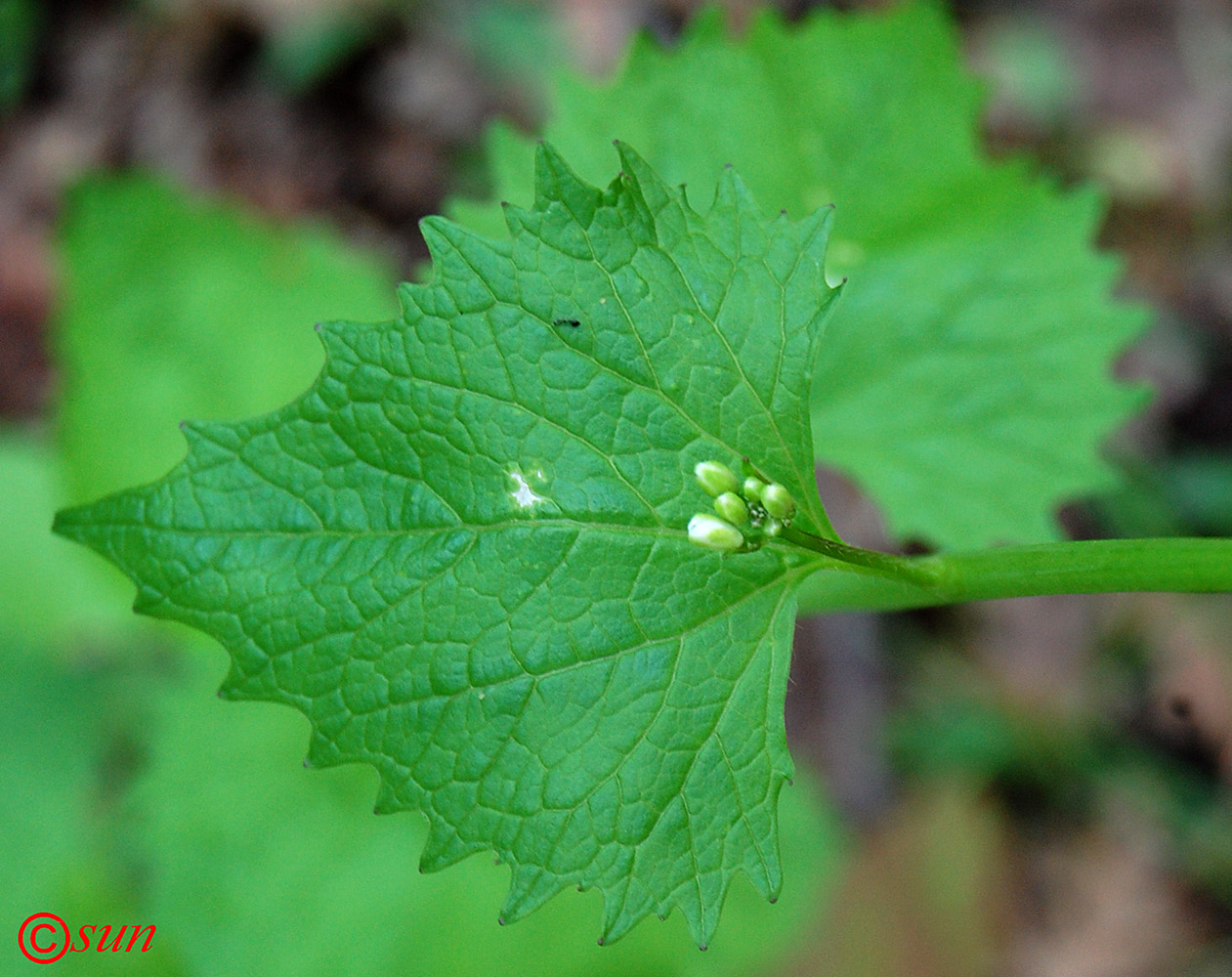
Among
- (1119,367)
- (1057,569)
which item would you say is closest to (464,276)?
(1057,569)

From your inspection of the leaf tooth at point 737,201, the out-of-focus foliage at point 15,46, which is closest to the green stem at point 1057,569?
the leaf tooth at point 737,201

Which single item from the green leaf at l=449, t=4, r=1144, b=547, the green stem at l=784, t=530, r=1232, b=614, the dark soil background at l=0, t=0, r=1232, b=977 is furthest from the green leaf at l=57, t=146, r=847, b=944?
the dark soil background at l=0, t=0, r=1232, b=977

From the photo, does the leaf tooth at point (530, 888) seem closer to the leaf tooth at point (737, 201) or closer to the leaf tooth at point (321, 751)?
the leaf tooth at point (321, 751)

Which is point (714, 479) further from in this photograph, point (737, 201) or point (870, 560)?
point (737, 201)

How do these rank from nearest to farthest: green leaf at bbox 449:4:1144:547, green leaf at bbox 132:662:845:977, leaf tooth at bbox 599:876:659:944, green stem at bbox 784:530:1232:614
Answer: green stem at bbox 784:530:1232:614
leaf tooth at bbox 599:876:659:944
green leaf at bbox 449:4:1144:547
green leaf at bbox 132:662:845:977

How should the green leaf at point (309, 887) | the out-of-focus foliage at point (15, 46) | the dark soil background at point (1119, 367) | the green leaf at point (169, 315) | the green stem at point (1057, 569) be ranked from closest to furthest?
1. the green stem at point (1057, 569)
2. the green leaf at point (309, 887)
3. the green leaf at point (169, 315)
4. the dark soil background at point (1119, 367)
5. the out-of-focus foliage at point (15, 46)

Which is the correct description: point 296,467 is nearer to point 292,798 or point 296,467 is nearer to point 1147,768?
point 292,798

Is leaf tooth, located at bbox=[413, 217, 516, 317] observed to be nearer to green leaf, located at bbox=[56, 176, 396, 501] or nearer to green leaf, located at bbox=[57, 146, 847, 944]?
green leaf, located at bbox=[57, 146, 847, 944]
